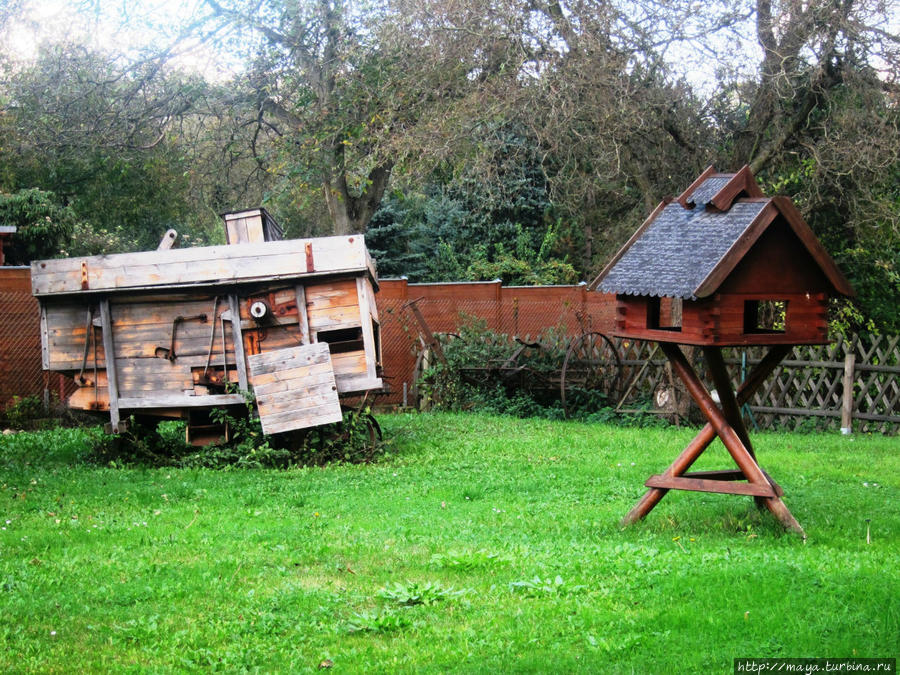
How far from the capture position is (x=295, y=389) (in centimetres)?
1127

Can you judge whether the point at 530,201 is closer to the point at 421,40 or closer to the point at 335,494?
the point at 421,40

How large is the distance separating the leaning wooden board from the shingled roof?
15.7 feet

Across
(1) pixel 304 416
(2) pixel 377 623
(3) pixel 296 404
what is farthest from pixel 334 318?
(2) pixel 377 623

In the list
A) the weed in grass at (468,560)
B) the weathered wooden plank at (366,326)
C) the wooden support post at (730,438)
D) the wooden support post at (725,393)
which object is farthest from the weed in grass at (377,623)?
the weathered wooden plank at (366,326)

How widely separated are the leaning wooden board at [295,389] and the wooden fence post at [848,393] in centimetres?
793

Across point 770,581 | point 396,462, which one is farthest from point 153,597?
point 396,462

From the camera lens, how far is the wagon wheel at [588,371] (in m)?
16.3

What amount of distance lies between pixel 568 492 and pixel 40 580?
5077 mm

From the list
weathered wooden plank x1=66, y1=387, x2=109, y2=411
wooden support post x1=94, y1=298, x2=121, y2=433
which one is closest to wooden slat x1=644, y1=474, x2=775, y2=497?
wooden support post x1=94, y1=298, x2=121, y2=433

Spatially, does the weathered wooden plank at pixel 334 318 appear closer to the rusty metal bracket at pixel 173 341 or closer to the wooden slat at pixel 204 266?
the wooden slat at pixel 204 266

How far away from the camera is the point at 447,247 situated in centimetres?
2762

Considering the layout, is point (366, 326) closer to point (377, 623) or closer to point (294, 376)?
point (294, 376)

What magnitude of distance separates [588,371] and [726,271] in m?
10.1

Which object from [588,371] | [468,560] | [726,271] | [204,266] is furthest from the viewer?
[588,371]
